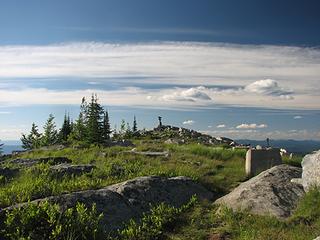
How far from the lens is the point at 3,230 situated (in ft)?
30.4

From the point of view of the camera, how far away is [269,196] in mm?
13406

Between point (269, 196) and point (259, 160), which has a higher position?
point (259, 160)

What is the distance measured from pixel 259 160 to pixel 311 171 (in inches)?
222

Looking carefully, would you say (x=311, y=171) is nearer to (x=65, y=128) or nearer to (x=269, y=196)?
(x=269, y=196)

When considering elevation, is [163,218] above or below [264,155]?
below

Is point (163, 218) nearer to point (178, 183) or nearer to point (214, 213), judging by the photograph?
point (214, 213)

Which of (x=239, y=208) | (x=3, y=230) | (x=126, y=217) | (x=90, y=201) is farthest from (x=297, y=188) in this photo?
(x=3, y=230)

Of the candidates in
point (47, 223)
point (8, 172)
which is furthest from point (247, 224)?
point (8, 172)

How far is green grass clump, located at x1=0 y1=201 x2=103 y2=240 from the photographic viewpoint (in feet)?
31.1

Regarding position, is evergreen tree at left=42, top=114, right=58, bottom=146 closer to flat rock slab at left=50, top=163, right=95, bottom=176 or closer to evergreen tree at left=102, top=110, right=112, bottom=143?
evergreen tree at left=102, top=110, right=112, bottom=143

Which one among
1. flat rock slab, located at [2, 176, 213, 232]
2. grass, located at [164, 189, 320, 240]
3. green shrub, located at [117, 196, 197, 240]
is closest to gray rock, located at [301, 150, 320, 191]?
grass, located at [164, 189, 320, 240]

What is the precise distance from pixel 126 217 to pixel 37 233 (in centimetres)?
278

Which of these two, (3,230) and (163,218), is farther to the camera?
(163,218)

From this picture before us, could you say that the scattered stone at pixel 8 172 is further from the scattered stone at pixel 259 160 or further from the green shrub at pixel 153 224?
the scattered stone at pixel 259 160
